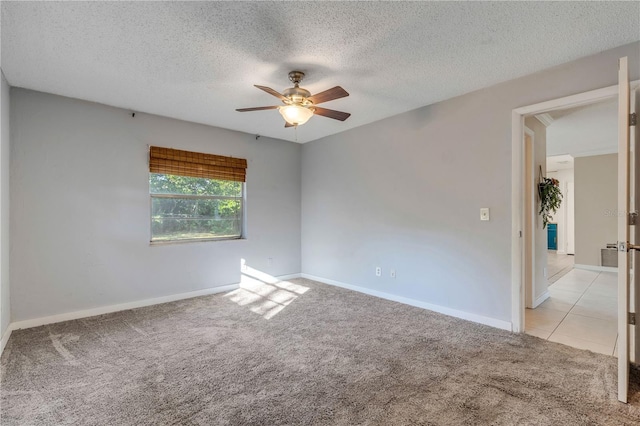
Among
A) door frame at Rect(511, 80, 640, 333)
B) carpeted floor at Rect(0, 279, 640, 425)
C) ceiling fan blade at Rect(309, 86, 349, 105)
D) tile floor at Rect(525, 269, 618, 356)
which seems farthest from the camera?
door frame at Rect(511, 80, 640, 333)

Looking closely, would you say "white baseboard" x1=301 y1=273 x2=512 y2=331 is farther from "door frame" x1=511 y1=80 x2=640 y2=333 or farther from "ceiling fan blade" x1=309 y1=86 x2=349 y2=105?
"ceiling fan blade" x1=309 y1=86 x2=349 y2=105

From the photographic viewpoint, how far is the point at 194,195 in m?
4.18

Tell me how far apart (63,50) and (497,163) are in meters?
3.86

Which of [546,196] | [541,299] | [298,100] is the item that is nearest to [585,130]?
[546,196]

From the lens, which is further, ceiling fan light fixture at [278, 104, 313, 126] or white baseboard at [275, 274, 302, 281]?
white baseboard at [275, 274, 302, 281]

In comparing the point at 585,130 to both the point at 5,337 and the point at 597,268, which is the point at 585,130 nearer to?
the point at 597,268

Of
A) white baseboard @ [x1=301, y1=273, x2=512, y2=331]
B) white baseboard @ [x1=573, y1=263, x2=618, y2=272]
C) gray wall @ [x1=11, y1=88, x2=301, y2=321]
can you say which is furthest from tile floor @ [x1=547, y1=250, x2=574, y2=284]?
gray wall @ [x1=11, y1=88, x2=301, y2=321]

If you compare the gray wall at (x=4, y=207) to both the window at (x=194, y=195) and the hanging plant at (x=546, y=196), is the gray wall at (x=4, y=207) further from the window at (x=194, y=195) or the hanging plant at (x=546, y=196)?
the hanging plant at (x=546, y=196)

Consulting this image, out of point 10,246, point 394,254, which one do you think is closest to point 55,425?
point 10,246

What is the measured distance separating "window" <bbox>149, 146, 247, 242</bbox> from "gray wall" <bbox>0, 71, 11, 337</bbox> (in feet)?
4.13

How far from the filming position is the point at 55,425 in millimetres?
1605

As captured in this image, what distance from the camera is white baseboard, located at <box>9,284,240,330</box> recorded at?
2.98 meters

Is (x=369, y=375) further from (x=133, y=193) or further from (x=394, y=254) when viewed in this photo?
(x=133, y=193)

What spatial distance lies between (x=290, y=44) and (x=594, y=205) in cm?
717
